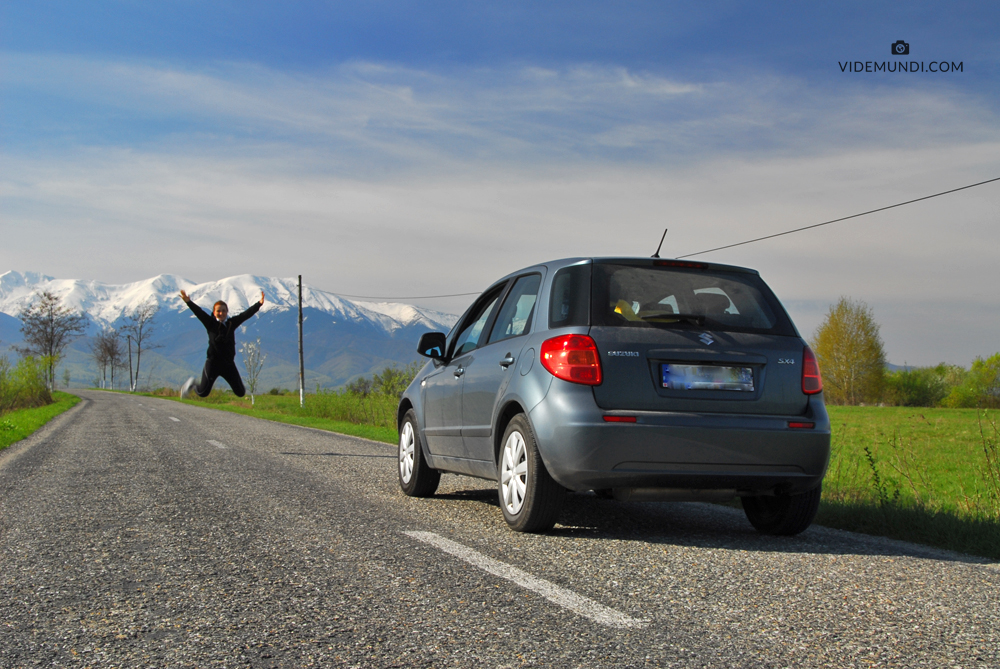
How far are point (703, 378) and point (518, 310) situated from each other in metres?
1.61

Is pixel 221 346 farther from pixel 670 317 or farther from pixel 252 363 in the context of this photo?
pixel 252 363

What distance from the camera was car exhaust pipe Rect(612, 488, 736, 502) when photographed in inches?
190

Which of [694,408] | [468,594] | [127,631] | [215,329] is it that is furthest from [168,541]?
[215,329]

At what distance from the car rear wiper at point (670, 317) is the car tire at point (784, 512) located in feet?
4.44

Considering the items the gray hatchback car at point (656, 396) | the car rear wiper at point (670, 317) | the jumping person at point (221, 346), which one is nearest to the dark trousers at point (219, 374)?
the jumping person at point (221, 346)

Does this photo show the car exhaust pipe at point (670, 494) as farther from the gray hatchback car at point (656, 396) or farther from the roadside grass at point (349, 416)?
the roadside grass at point (349, 416)

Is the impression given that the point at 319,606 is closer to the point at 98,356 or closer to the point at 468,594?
the point at 468,594

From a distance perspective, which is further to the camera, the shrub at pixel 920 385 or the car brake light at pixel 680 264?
the shrub at pixel 920 385

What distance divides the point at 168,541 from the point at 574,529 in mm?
2657

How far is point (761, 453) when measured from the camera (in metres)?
4.83

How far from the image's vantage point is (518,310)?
5.96 m

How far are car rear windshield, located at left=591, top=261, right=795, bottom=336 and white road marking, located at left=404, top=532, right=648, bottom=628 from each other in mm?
1632

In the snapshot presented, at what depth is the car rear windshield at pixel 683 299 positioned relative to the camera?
5.08 meters

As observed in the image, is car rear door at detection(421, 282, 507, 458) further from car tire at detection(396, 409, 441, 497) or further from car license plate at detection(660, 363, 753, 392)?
car license plate at detection(660, 363, 753, 392)
